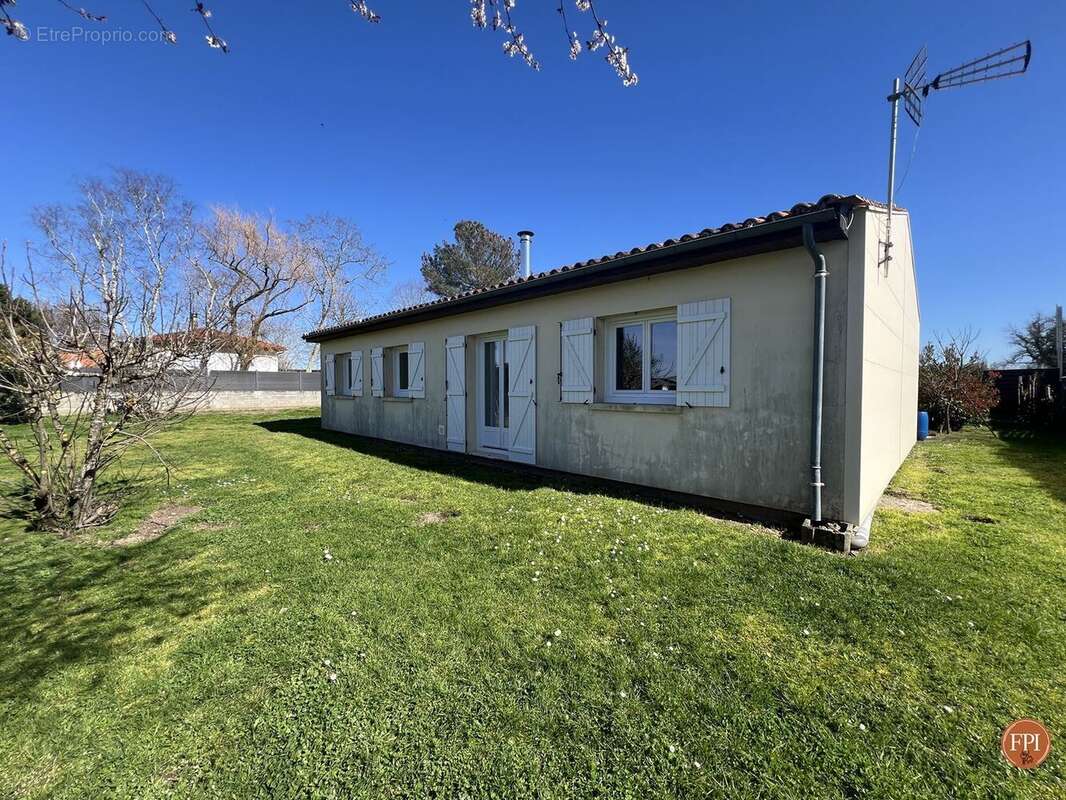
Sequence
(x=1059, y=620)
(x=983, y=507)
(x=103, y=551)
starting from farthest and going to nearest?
(x=983, y=507), (x=103, y=551), (x=1059, y=620)

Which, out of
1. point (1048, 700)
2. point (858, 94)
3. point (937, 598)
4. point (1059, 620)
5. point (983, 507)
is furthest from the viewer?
point (858, 94)

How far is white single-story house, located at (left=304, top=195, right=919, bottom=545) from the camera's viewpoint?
405 cm

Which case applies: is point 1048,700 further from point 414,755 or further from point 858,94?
point 858,94

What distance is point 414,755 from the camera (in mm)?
1766

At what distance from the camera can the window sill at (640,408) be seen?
5.27 m

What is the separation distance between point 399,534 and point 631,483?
2.95 metres

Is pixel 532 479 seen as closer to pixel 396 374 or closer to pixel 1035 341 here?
pixel 396 374

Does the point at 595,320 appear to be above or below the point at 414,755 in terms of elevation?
above

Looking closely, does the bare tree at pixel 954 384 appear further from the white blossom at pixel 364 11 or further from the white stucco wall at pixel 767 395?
the white blossom at pixel 364 11

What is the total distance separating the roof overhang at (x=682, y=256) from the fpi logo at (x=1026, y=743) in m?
3.54

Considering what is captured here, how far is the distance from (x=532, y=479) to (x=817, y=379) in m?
3.79

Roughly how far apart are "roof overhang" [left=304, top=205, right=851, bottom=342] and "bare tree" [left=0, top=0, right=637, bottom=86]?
2139mm

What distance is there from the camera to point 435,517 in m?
4.82

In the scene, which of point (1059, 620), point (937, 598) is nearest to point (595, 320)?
point (937, 598)
